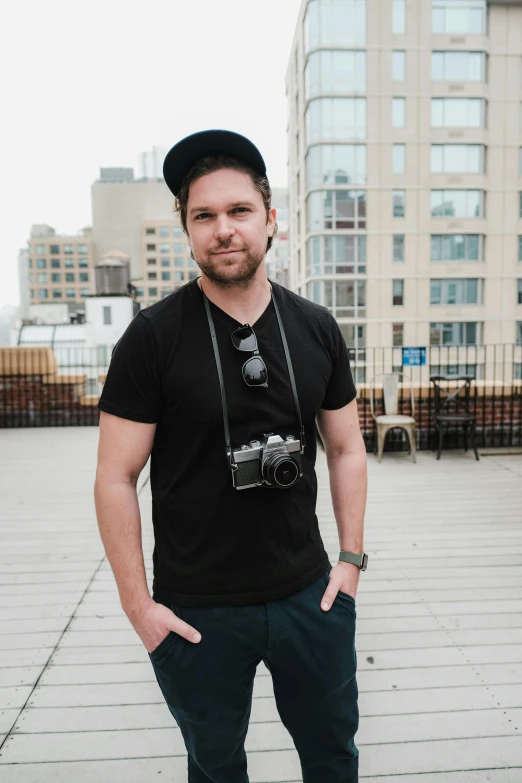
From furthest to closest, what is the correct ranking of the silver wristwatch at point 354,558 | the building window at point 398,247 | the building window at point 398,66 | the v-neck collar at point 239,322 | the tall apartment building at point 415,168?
the building window at point 398,247 → the building window at point 398,66 → the tall apartment building at point 415,168 → the silver wristwatch at point 354,558 → the v-neck collar at point 239,322

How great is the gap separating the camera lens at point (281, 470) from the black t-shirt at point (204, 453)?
5 cm

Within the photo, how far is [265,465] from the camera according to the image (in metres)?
1.17

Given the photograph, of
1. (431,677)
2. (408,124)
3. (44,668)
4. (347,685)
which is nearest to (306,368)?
(347,685)

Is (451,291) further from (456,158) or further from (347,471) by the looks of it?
(347,471)

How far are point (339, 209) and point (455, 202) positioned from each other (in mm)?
7192

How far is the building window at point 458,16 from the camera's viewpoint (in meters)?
32.8

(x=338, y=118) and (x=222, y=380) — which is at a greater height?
(x=338, y=118)

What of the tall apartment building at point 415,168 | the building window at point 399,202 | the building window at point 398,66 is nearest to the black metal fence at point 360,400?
the tall apartment building at point 415,168

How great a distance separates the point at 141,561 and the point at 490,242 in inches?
1480

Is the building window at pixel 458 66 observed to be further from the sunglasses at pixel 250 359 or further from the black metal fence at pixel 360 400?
the sunglasses at pixel 250 359

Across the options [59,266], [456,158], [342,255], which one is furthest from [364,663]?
[59,266]

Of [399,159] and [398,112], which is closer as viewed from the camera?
[398,112]

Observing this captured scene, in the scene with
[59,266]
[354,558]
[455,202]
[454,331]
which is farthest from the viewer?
[59,266]

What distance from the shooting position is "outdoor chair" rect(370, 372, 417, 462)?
244 inches
